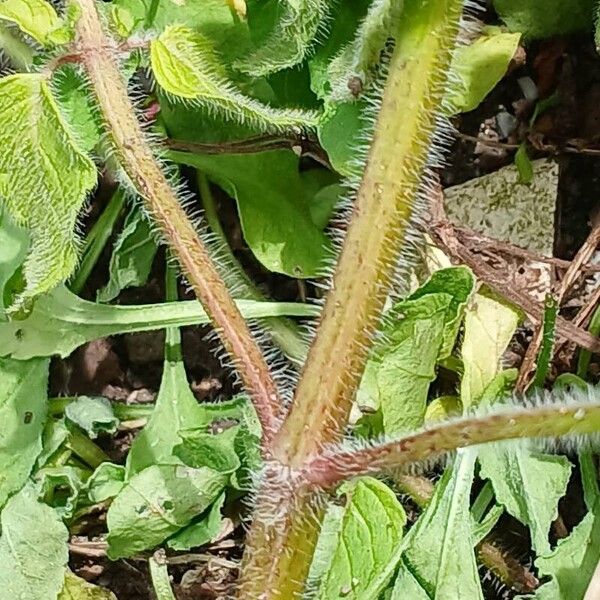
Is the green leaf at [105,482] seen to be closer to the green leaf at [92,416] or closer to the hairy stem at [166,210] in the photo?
the green leaf at [92,416]

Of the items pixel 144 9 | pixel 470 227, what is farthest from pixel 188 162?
pixel 470 227

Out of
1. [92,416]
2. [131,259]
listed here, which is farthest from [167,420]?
[131,259]

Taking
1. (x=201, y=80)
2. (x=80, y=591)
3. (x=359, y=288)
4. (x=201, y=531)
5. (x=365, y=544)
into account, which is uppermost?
(x=201, y=80)

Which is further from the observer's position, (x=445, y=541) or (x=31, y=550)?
(x=31, y=550)

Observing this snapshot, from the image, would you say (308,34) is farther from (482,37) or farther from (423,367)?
(423,367)

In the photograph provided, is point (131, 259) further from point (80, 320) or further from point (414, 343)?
point (414, 343)

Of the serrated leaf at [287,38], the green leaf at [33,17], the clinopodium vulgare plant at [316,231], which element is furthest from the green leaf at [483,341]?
the green leaf at [33,17]
